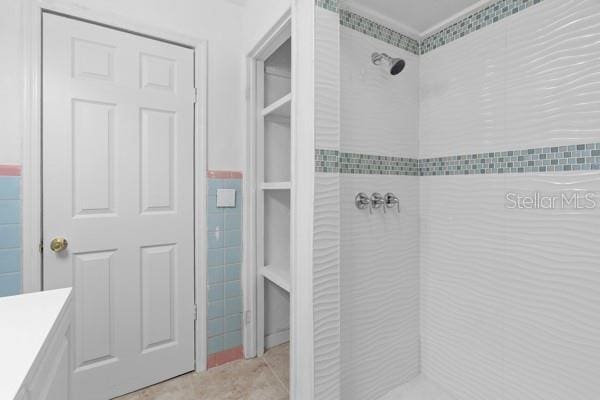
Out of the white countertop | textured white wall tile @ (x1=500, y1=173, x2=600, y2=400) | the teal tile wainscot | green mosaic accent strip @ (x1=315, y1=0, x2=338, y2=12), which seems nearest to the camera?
the white countertop

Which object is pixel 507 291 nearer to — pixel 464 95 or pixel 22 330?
pixel 464 95

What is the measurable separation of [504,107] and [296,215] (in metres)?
1.13

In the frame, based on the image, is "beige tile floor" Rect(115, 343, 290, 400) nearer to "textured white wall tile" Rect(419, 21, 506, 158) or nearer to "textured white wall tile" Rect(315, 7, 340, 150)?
"textured white wall tile" Rect(315, 7, 340, 150)

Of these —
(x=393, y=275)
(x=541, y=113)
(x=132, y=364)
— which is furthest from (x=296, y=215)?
(x=132, y=364)

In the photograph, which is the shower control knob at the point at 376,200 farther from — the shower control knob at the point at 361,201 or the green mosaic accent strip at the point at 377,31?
the green mosaic accent strip at the point at 377,31

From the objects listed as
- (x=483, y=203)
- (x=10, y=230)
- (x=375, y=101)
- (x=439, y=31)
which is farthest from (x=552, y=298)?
(x=10, y=230)

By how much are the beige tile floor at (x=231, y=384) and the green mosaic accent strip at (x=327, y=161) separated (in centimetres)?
126

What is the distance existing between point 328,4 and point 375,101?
0.53 m

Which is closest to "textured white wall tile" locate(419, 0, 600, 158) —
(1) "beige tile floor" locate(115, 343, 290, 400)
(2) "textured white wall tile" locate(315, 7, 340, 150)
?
(2) "textured white wall tile" locate(315, 7, 340, 150)

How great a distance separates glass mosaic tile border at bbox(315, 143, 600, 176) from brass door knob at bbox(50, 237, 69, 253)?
51.1 inches

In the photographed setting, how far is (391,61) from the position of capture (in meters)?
1.41

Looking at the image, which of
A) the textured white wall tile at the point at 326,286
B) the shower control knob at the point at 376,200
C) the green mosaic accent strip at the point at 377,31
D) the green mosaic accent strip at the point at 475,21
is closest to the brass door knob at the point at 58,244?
the textured white wall tile at the point at 326,286

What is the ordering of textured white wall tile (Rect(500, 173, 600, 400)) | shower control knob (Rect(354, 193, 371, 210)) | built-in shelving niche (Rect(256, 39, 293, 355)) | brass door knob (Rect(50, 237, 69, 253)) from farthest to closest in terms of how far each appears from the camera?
built-in shelving niche (Rect(256, 39, 293, 355))
shower control knob (Rect(354, 193, 371, 210))
brass door knob (Rect(50, 237, 69, 253))
textured white wall tile (Rect(500, 173, 600, 400))

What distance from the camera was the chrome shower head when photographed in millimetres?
1349
